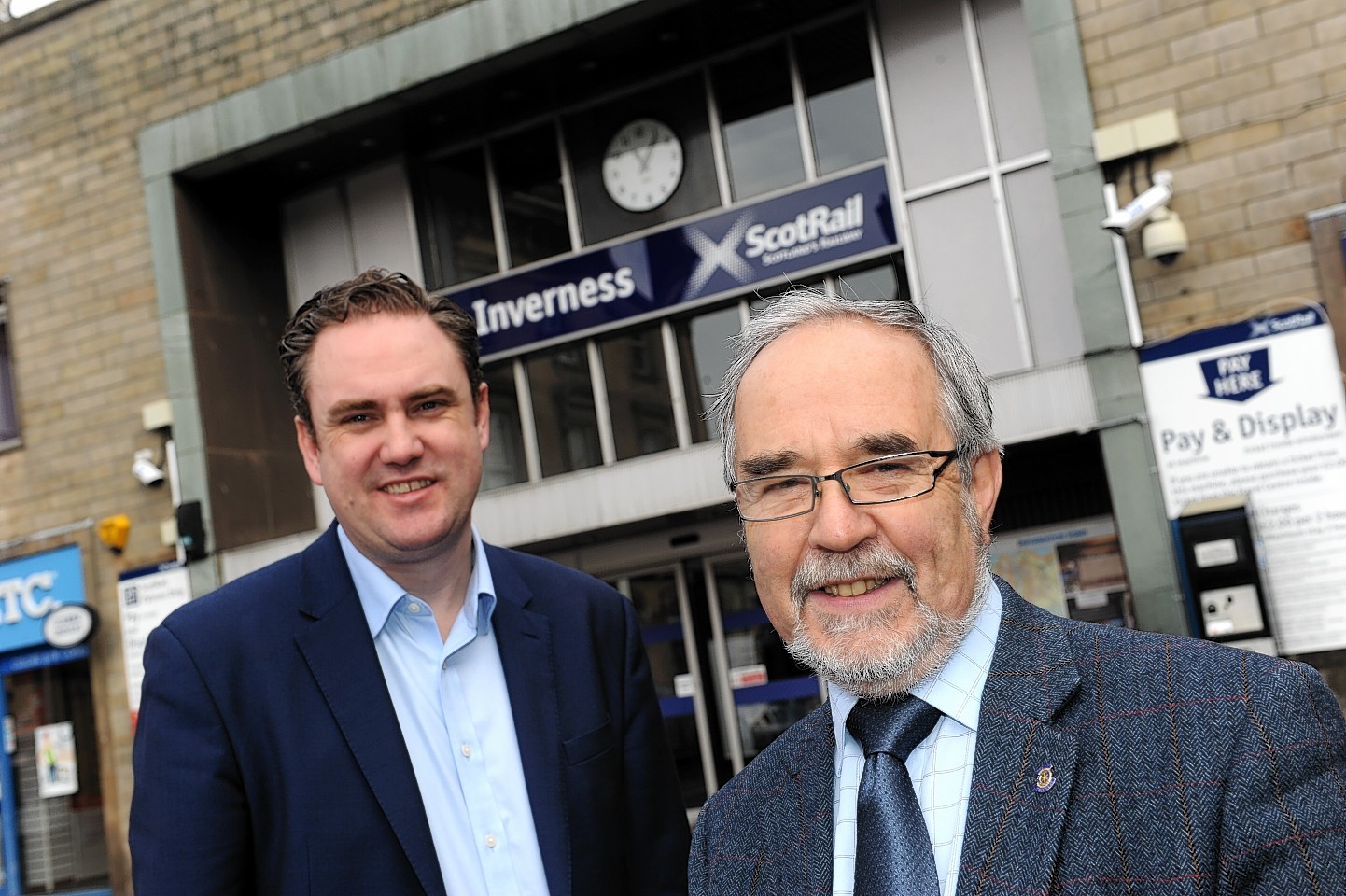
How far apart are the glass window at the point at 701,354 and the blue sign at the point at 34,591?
5.80 metres

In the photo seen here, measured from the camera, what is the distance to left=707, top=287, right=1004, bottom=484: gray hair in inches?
67.6

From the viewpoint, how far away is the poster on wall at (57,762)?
11172mm

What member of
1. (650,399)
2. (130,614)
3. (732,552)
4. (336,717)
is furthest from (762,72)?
(336,717)

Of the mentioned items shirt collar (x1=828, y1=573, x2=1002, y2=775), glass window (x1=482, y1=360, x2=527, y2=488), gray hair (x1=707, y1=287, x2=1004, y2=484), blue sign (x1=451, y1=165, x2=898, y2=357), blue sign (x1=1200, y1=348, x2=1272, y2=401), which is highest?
blue sign (x1=451, y1=165, x2=898, y2=357)

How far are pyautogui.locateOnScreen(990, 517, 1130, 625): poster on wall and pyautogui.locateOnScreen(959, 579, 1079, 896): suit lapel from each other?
22.6ft

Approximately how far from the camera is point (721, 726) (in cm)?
973

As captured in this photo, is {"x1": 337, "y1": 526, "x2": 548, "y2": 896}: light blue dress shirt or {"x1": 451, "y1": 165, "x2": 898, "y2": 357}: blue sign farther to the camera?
{"x1": 451, "y1": 165, "x2": 898, "y2": 357}: blue sign

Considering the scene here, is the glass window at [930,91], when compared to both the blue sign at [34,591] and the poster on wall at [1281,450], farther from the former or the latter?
the blue sign at [34,591]

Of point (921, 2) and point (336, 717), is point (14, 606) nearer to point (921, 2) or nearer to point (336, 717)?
point (921, 2)

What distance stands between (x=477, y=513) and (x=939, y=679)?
8623 mm

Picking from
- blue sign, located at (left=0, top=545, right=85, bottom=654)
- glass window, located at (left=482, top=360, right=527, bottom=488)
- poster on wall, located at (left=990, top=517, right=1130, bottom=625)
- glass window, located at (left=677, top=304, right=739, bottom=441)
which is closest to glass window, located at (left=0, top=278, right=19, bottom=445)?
blue sign, located at (left=0, top=545, right=85, bottom=654)

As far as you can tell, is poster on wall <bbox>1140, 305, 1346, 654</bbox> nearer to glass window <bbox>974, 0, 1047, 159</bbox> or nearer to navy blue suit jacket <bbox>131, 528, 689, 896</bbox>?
glass window <bbox>974, 0, 1047, 159</bbox>

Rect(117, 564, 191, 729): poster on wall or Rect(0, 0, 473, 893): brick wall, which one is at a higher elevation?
Rect(0, 0, 473, 893): brick wall

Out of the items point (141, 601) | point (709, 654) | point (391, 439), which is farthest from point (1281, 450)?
point (141, 601)
